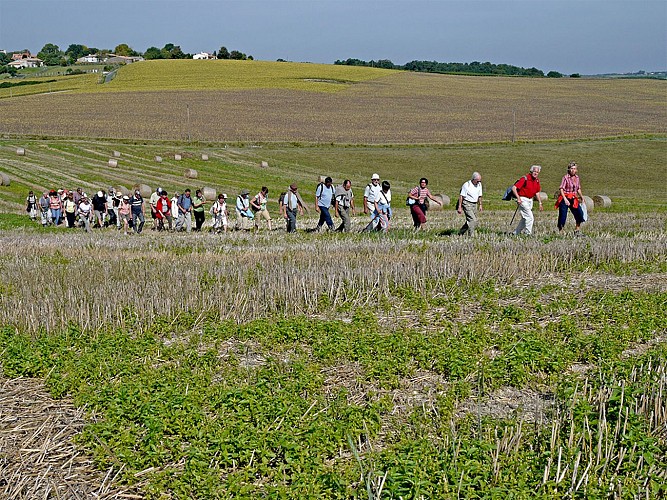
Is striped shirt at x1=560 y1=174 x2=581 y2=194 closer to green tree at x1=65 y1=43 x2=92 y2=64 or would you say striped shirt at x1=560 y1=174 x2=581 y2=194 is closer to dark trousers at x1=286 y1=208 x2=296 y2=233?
dark trousers at x1=286 y1=208 x2=296 y2=233

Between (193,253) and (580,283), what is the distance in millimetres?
7499

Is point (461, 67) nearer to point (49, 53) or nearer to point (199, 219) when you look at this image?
point (49, 53)

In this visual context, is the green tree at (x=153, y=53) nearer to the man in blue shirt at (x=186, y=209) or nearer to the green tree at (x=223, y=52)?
the green tree at (x=223, y=52)

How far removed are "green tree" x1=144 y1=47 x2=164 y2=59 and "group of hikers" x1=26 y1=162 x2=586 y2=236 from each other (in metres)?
125

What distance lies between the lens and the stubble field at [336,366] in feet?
17.7

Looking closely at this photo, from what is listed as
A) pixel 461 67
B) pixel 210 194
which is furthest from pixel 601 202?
pixel 461 67

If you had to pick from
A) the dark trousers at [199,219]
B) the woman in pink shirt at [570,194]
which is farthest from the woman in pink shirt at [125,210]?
the woman in pink shirt at [570,194]

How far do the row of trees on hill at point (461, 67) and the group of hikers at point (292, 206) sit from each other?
136215 millimetres

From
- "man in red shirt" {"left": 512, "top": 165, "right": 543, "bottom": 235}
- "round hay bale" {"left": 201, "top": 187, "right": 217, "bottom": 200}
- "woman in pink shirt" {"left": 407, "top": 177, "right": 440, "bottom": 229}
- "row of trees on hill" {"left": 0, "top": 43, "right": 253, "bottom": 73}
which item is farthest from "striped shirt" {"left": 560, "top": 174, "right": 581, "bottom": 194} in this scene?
"row of trees on hill" {"left": 0, "top": 43, "right": 253, "bottom": 73}

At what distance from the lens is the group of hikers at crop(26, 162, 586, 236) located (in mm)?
16547

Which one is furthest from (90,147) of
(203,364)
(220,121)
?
(203,364)

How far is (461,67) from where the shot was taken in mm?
173500

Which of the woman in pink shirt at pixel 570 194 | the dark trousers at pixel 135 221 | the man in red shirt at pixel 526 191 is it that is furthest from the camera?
the dark trousers at pixel 135 221

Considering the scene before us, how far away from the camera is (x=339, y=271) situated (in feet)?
37.3
